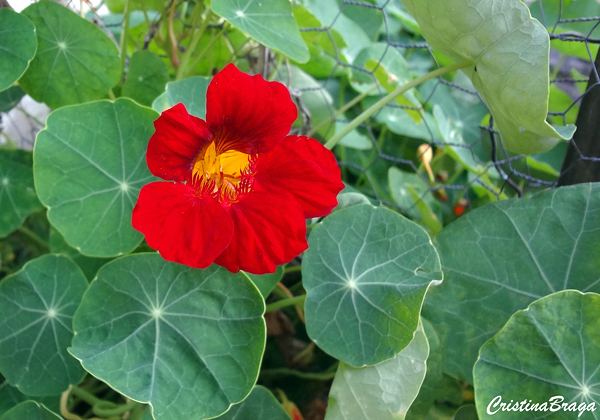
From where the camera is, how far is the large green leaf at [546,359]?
52cm

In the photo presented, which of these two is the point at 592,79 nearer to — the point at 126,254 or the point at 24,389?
the point at 126,254

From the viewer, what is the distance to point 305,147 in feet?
1.75

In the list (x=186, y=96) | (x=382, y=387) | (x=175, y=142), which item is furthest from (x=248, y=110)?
(x=382, y=387)

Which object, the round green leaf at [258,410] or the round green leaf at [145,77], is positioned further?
the round green leaf at [145,77]

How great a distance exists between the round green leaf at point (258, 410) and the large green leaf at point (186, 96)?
428 mm

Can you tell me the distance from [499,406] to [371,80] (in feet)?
2.58

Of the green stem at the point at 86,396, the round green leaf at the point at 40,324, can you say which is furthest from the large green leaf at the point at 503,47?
the green stem at the point at 86,396

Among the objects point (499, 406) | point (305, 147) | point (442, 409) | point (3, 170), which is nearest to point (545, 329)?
point (499, 406)

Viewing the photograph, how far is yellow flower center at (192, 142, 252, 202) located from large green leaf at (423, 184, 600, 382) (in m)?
0.33

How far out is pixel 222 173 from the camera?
58cm

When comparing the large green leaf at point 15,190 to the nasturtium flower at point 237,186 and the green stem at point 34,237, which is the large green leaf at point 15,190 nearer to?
the green stem at point 34,237

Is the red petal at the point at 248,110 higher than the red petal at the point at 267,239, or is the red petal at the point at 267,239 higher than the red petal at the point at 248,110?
the red petal at the point at 248,110

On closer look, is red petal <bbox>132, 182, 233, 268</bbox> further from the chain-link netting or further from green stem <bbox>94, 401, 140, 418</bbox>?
the chain-link netting

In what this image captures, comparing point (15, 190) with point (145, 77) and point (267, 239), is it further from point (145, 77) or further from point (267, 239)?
point (267, 239)
